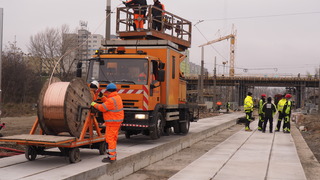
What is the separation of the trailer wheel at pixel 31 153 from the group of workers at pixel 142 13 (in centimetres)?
630

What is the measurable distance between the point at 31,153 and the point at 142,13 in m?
7.17

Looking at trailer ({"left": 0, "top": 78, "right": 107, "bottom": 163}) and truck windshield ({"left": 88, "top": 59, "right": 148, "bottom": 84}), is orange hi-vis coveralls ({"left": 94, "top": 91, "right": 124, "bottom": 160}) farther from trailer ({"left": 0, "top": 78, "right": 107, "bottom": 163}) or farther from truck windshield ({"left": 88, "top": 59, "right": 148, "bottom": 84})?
truck windshield ({"left": 88, "top": 59, "right": 148, "bottom": 84})

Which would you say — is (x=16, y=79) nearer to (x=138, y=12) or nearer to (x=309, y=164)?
(x=138, y=12)

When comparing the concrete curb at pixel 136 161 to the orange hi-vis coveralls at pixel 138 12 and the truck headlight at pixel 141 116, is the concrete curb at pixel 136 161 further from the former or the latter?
→ the orange hi-vis coveralls at pixel 138 12

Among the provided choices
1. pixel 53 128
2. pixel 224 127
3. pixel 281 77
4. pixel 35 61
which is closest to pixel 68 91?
pixel 53 128

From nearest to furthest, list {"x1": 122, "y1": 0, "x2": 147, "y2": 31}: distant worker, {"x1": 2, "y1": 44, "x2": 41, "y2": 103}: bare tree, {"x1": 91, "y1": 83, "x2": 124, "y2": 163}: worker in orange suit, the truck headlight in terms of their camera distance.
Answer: {"x1": 91, "y1": 83, "x2": 124, "y2": 163}: worker in orange suit < the truck headlight < {"x1": 122, "y1": 0, "x2": 147, "y2": 31}: distant worker < {"x1": 2, "y1": 44, "x2": 41, "y2": 103}: bare tree

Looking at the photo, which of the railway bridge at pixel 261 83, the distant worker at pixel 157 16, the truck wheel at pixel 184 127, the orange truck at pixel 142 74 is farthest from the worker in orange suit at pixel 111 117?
the railway bridge at pixel 261 83

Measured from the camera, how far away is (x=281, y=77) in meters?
81.9

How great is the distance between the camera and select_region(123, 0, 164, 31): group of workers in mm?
13273

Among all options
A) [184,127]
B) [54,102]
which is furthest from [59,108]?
[184,127]

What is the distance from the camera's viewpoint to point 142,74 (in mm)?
11117

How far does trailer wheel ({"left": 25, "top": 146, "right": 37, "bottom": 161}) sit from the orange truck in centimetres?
332

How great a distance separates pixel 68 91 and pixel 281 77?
79.3m

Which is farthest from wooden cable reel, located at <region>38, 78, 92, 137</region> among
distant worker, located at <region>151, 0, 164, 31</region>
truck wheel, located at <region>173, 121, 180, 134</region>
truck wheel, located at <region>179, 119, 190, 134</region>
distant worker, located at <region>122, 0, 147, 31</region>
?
truck wheel, located at <region>179, 119, 190, 134</region>
